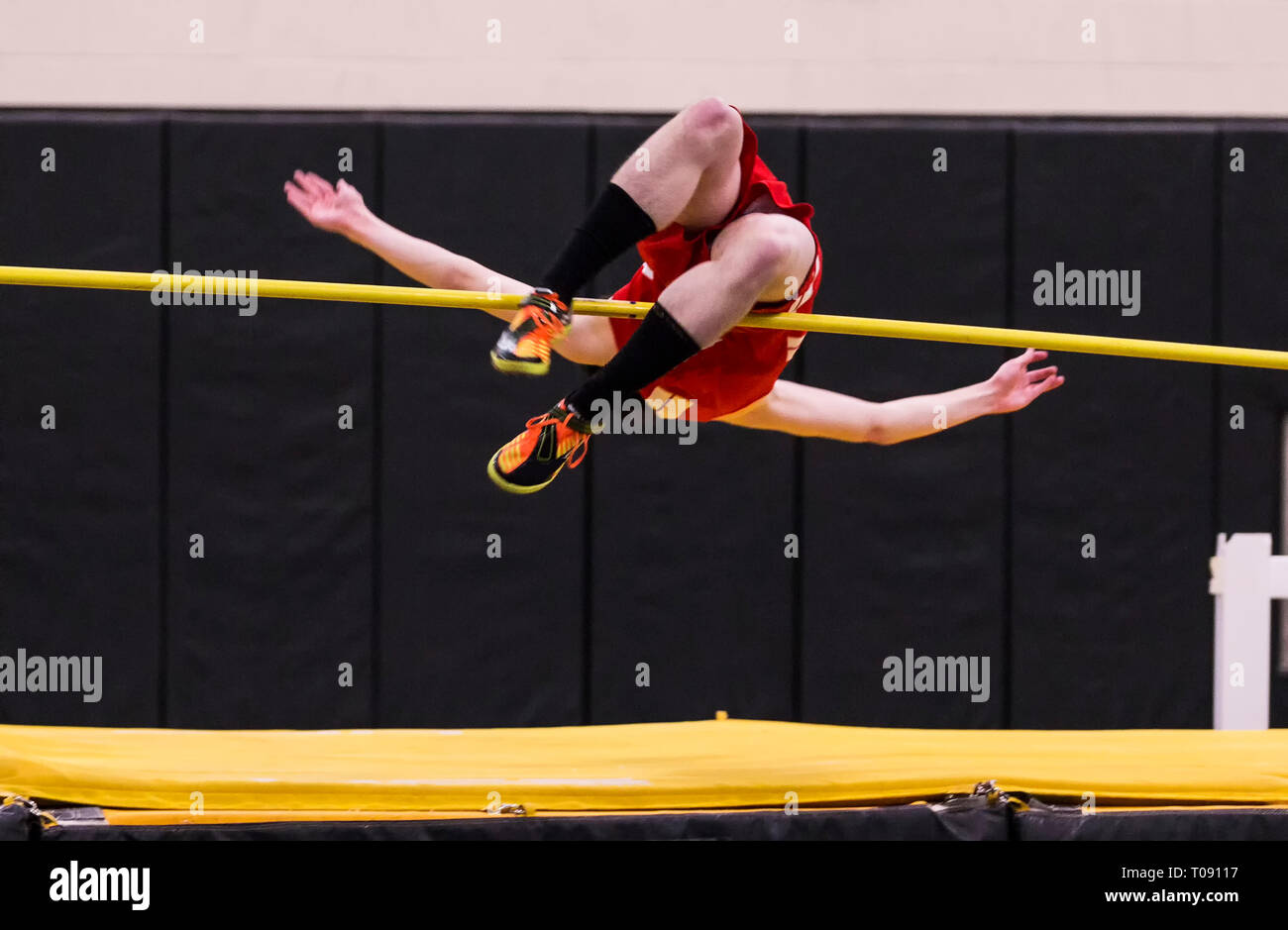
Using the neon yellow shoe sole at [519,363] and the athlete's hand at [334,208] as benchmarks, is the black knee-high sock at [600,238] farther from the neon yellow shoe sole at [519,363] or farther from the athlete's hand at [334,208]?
the athlete's hand at [334,208]

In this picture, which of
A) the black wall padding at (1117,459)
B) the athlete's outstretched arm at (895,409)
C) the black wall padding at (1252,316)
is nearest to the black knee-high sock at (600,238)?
the athlete's outstretched arm at (895,409)

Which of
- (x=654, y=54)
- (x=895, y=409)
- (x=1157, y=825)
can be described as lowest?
(x=1157, y=825)

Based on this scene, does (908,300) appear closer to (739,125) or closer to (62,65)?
(739,125)

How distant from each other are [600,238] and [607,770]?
97cm

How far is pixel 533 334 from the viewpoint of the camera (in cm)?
222

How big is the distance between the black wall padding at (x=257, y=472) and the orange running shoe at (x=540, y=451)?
188 cm

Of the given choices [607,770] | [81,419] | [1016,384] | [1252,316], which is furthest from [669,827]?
[1252,316]

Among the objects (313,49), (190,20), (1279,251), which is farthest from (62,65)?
(1279,251)

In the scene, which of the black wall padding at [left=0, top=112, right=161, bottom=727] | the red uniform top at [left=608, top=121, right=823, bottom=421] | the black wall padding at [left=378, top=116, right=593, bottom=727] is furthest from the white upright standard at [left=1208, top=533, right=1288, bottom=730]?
the black wall padding at [left=0, top=112, right=161, bottom=727]

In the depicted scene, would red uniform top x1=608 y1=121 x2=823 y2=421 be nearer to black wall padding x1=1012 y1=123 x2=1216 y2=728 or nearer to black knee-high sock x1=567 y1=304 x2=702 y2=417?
black knee-high sock x1=567 y1=304 x2=702 y2=417

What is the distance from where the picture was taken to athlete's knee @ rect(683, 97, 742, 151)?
7.21ft

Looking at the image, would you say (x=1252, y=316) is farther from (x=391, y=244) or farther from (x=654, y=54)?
(x=391, y=244)

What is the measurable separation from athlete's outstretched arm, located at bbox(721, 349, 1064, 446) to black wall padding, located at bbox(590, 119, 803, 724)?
4.51 ft

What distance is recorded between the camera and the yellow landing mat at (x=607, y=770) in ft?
7.36
